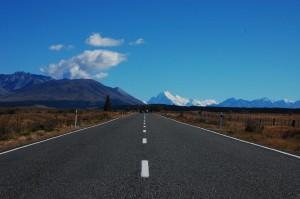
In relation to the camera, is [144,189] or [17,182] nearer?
[144,189]

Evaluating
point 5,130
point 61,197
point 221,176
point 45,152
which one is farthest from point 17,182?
point 5,130

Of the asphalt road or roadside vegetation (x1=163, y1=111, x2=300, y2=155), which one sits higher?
roadside vegetation (x1=163, y1=111, x2=300, y2=155)

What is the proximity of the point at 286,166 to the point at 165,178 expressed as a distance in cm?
350

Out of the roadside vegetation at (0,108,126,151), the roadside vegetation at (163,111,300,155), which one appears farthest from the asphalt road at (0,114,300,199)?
the roadside vegetation at (0,108,126,151)

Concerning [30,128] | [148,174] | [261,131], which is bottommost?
[30,128]

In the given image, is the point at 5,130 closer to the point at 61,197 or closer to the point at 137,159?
the point at 137,159

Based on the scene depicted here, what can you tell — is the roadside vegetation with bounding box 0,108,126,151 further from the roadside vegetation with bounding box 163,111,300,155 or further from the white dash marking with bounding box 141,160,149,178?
the roadside vegetation with bounding box 163,111,300,155

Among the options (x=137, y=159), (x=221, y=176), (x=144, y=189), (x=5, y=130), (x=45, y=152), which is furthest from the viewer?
(x=5, y=130)

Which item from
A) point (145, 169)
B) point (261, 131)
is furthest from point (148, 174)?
point (261, 131)

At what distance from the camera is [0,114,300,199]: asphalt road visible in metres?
7.69

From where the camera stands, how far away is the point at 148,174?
9.45 m

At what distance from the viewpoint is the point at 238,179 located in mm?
9062

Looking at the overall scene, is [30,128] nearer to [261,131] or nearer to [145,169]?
[261,131]

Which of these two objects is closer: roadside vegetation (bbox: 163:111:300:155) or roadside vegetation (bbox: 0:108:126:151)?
roadside vegetation (bbox: 163:111:300:155)
